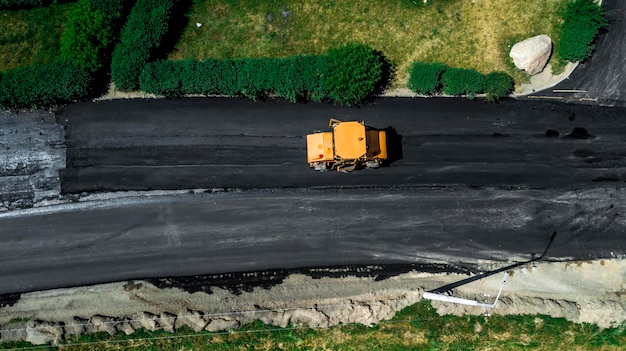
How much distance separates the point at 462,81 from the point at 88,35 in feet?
60.5

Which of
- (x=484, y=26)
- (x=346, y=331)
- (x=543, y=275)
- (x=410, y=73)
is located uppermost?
(x=484, y=26)

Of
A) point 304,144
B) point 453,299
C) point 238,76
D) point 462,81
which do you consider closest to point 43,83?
point 238,76

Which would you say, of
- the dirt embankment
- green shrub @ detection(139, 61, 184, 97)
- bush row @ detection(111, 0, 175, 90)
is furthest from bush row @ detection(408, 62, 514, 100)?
bush row @ detection(111, 0, 175, 90)

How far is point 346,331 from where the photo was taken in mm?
26578

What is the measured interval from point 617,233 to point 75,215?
26.7 meters

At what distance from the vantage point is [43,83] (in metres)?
26.7

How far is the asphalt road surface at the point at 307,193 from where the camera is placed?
26719mm

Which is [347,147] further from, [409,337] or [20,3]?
[20,3]

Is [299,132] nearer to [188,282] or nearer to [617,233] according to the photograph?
[188,282]

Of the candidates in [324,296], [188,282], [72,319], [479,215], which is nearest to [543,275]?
[479,215]

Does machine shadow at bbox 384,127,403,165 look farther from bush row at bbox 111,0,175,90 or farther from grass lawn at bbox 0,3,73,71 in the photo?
grass lawn at bbox 0,3,73,71

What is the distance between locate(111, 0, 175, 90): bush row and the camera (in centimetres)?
2700

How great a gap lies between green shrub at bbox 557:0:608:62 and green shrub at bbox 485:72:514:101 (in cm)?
349

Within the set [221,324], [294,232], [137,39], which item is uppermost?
[137,39]
